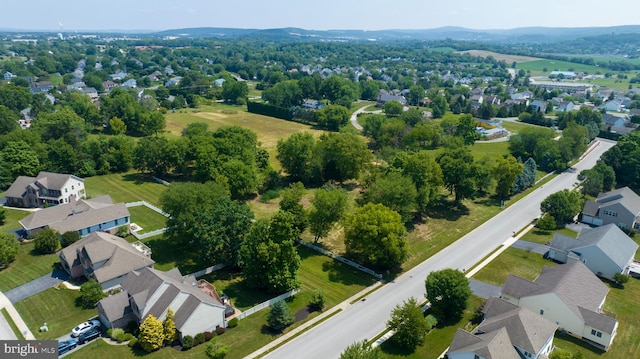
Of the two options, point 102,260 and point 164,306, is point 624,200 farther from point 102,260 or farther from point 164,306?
point 102,260

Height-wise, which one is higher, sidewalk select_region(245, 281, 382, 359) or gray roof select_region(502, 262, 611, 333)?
gray roof select_region(502, 262, 611, 333)

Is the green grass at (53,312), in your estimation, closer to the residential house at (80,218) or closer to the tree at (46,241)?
the tree at (46,241)

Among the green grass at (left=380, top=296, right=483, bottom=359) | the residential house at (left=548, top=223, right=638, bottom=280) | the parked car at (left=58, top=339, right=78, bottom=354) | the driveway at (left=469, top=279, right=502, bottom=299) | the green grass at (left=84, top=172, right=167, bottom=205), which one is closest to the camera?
the parked car at (left=58, top=339, right=78, bottom=354)

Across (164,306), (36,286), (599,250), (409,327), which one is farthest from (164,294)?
(599,250)

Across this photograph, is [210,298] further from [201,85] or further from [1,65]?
[1,65]

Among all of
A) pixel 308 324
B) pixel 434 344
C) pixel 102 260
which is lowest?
pixel 434 344

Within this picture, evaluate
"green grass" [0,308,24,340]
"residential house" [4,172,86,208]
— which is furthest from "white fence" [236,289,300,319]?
"residential house" [4,172,86,208]

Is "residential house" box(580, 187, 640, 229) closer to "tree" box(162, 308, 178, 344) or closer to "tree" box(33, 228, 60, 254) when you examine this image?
"tree" box(162, 308, 178, 344)
